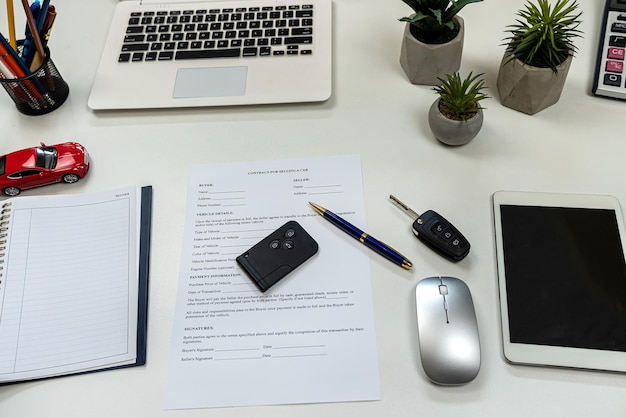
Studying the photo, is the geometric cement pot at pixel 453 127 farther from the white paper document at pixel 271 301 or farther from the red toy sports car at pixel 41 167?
the red toy sports car at pixel 41 167

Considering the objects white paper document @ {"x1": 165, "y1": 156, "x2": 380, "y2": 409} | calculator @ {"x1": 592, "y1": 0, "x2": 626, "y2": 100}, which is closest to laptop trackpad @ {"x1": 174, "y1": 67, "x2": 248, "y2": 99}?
white paper document @ {"x1": 165, "y1": 156, "x2": 380, "y2": 409}

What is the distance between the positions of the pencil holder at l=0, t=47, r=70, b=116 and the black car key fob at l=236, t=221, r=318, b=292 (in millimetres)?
436

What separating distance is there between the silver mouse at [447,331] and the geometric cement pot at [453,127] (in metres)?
0.21

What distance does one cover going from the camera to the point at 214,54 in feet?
2.69

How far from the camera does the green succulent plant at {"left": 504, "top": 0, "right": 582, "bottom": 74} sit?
26.2 inches

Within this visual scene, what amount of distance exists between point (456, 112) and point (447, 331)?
31cm

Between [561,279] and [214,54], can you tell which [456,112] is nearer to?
[561,279]

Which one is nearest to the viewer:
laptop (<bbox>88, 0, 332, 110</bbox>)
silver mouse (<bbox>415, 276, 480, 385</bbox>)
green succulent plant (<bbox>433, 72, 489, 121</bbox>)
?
silver mouse (<bbox>415, 276, 480, 385</bbox>)

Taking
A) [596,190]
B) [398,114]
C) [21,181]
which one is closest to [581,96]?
[596,190]

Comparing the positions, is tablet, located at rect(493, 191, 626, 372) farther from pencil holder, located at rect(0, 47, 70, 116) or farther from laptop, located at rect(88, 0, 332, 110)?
pencil holder, located at rect(0, 47, 70, 116)

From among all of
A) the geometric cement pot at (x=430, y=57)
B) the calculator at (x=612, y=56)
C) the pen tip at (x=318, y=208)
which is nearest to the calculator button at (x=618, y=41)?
the calculator at (x=612, y=56)

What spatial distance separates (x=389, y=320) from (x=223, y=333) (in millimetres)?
211

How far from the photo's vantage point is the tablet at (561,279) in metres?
0.57

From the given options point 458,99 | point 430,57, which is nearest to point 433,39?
point 430,57
